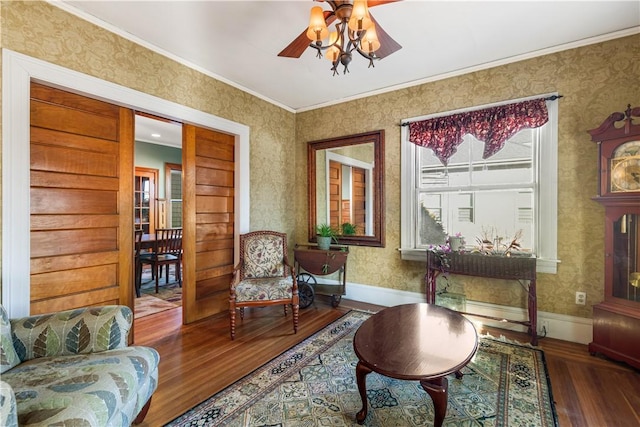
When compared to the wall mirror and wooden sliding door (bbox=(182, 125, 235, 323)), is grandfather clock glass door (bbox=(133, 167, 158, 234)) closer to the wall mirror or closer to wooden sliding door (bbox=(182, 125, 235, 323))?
wooden sliding door (bbox=(182, 125, 235, 323))

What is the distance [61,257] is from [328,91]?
3.05m

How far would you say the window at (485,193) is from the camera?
2.58 meters

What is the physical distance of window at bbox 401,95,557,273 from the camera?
8.45ft

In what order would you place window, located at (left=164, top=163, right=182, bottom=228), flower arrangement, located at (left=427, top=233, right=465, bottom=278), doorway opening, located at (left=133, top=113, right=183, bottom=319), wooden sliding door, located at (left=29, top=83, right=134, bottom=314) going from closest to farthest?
1. wooden sliding door, located at (left=29, top=83, right=134, bottom=314)
2. flower arrangement, located at (left=427, top=233, right=465, bottom=278)
3. doorway opening, located at (left=133, top=113, right=183, bottom=319)
4. window, located at (left=164, top=163, right=182, bottom=228)

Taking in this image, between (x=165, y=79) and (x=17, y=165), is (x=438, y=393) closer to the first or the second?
(x=17, y=165)

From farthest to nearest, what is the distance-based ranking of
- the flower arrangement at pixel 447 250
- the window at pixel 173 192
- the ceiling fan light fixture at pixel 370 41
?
the window at pixel 173 192 < the flower arrangement at pixel 447 250 < the ceiling fan light fixture at pixel 370 41

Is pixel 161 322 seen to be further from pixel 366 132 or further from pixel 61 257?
pixel 366 132

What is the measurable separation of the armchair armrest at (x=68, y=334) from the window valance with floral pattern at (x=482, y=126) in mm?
3117

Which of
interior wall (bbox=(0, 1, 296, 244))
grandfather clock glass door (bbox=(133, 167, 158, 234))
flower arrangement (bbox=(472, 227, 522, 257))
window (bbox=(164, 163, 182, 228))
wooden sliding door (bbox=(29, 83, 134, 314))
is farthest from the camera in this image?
window (bbox=(164, 163, 182, 228))

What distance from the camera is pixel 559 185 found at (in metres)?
2.52

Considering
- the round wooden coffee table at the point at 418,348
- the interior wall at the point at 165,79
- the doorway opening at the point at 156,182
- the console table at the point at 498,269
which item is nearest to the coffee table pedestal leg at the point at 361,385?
the round wooden coffee table at the point at 418,348

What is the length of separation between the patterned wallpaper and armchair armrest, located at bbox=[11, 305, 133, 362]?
5.63 ft

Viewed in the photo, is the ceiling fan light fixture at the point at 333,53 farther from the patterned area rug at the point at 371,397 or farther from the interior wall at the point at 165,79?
the patterned area rug at the point at 371,397

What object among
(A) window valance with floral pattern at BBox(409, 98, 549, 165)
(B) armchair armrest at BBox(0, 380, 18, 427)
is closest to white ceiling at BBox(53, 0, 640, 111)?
(A) window valance with floral pattern at BBox(409, 98, 549, 165)
